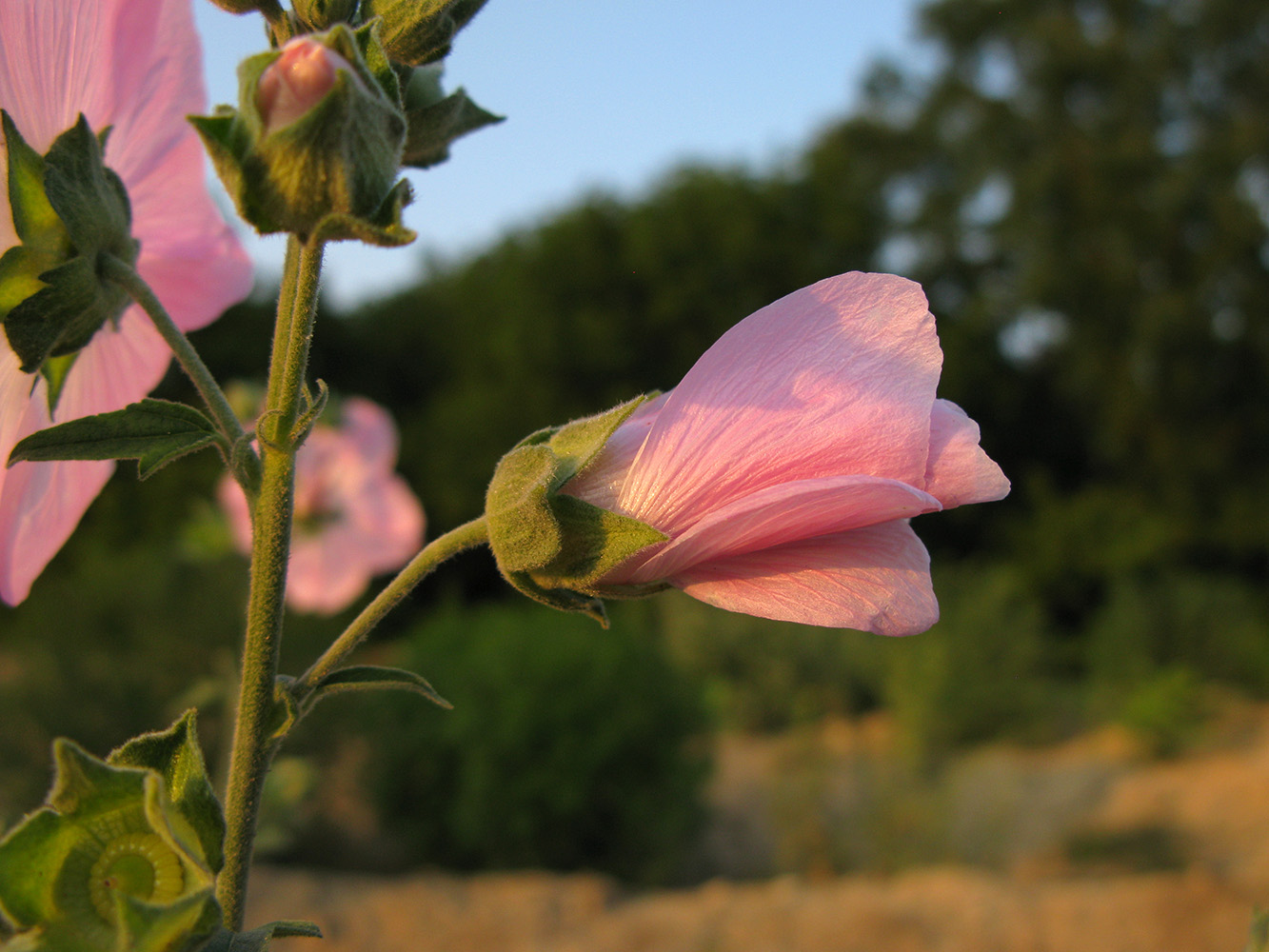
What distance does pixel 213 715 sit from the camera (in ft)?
19.8

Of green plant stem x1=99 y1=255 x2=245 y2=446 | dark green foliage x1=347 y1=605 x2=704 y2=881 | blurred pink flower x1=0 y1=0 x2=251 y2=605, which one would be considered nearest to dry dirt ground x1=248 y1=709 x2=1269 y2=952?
dark green foliage x1=347 y1=605 x2=704 y2=881

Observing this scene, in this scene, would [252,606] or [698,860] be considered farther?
[698,860]

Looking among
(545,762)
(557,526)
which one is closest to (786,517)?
(557,526)

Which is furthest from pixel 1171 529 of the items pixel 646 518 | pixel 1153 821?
pixel 646 518

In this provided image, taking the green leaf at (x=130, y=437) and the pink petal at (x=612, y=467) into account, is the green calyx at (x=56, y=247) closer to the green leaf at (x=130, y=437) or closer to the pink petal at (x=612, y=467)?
the green leaf at (x=130, y=437)

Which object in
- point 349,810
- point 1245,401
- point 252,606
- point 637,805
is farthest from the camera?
point 1245,401

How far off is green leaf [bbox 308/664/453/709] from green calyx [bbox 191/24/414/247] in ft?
0.85

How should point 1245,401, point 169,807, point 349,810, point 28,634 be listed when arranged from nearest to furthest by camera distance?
point 169,807 < point 349,810 < point 28,634 < point 1245,401

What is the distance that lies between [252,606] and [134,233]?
35 cm

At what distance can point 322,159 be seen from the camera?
0.48 m

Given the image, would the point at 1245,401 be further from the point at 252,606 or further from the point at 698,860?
the point at 252,606

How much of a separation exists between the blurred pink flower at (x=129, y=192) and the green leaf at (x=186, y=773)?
0.64 feet

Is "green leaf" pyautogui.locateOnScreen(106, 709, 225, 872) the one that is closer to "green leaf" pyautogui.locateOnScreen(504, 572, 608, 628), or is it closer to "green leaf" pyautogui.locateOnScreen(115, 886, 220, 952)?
"green leaf" pyautogui.locateOnScreen(115, 886, 220, 952)

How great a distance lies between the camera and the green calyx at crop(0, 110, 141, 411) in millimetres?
591
